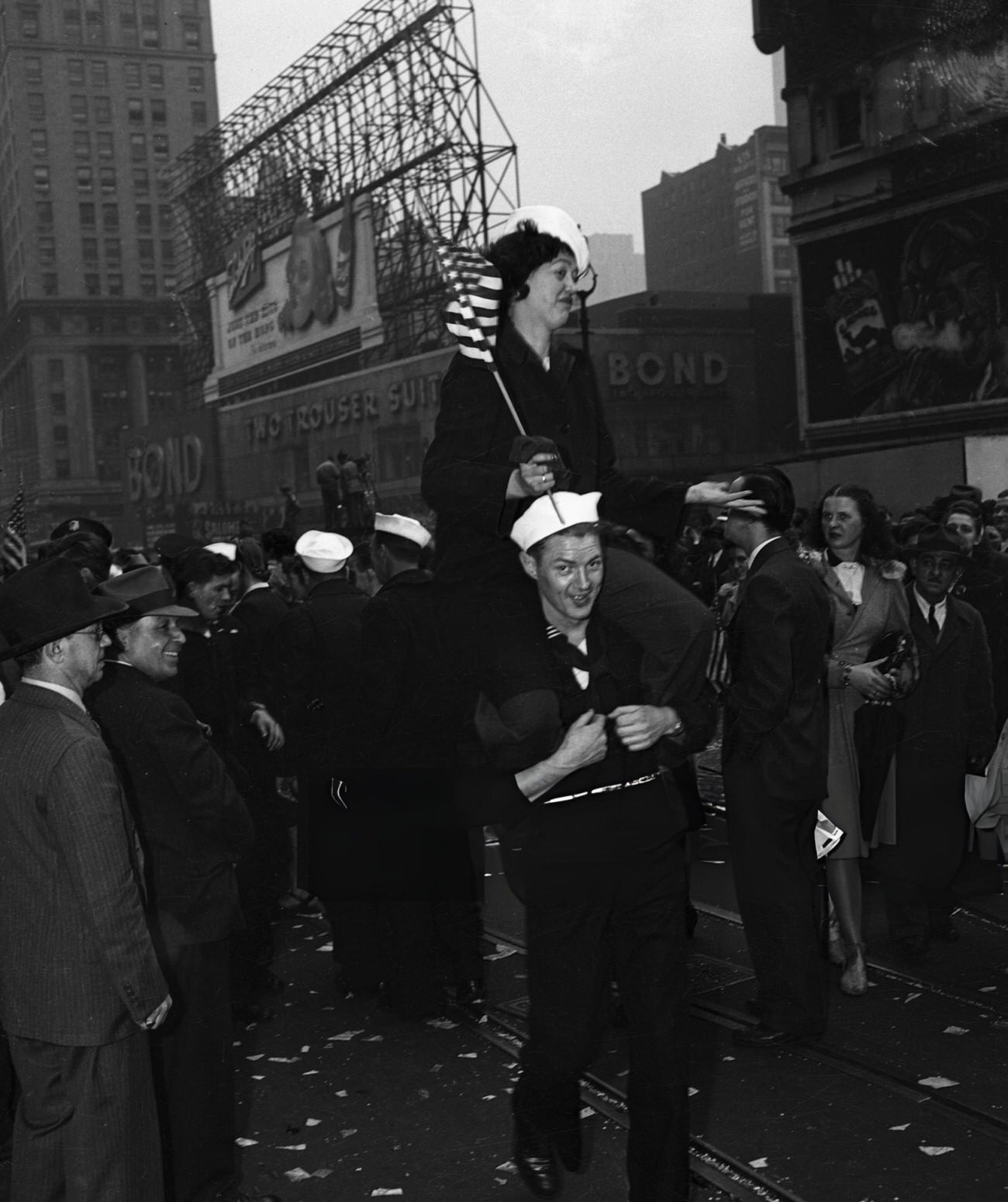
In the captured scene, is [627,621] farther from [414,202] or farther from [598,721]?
[414,202]

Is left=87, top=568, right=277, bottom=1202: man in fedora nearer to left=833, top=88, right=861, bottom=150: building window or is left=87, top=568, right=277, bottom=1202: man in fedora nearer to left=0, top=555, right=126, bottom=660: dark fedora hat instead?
left=0, top=555, right=126, bottom=660: dark fedora hat

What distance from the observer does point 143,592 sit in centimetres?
Answer: 382

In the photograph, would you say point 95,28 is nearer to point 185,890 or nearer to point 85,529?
point 85,529

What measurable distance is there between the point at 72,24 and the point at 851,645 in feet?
151

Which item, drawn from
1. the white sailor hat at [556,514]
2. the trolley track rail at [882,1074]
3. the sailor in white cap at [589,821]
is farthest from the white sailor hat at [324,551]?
the white sailor hat at [556,514]

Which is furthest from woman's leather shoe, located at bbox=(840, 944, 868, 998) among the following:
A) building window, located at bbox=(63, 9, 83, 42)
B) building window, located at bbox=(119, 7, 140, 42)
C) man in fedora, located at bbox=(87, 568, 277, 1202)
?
building window, located at bbox=(119, 7, 140, 42)

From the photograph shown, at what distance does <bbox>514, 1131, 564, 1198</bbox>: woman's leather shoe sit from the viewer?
3.42 metres

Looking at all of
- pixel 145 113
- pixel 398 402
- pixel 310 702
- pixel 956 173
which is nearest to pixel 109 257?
pixel 145 113

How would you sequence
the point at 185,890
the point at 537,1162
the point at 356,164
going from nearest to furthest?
1. the point at 537,1162
2. the point at 185,890
3. the point at 356,164

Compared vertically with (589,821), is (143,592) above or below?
above

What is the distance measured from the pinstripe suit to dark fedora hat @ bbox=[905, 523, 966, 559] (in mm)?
4020

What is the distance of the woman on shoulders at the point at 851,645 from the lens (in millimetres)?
5250

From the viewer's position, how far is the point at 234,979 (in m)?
5.46

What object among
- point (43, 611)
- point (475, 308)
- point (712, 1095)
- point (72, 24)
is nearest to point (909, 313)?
point (712, 1095)
